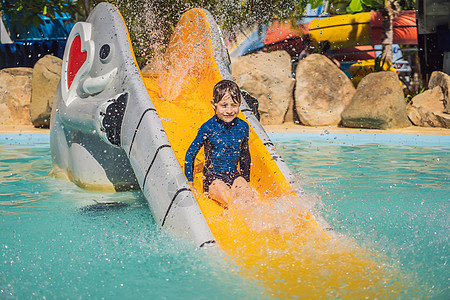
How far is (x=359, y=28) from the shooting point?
506 inches

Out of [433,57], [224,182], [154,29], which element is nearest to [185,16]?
[224,182]

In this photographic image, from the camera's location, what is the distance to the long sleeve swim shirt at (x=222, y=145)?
3.35 metres

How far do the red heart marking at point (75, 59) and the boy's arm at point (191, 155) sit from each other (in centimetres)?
160

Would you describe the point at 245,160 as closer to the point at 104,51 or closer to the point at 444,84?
the point at 104,51

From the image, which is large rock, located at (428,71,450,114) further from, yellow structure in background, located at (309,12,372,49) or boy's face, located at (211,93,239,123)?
boy's face, located at (211,93,239,123)

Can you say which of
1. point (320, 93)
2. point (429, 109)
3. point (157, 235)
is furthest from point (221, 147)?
point (429, 109)

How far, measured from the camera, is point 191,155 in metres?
3.24

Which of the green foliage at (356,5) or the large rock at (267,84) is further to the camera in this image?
the green foliage at (356,5)

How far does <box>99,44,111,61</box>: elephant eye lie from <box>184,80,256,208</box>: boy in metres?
1.17

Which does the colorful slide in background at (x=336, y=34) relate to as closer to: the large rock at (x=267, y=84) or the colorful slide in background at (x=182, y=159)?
the large rock at (x=267, y=84)

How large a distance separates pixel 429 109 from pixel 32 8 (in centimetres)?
939

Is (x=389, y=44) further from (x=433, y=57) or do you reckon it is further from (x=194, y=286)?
(x=194, y=286)

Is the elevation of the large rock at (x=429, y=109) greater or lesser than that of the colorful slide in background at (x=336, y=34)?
lesser

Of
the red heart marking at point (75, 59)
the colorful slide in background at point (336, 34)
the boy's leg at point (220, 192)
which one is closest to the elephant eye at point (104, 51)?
the red heart marking at point (75, 59)
